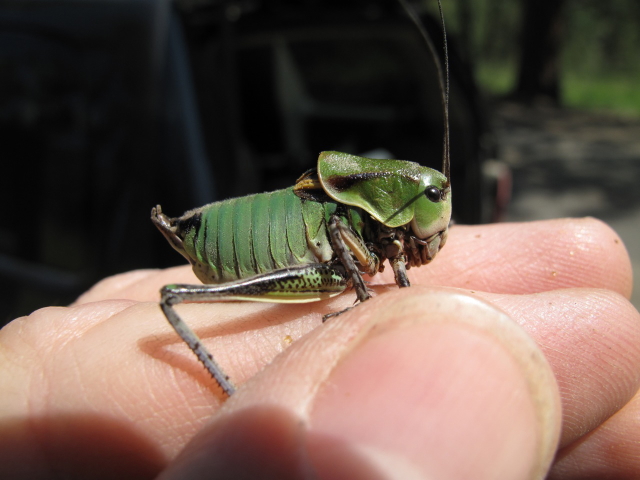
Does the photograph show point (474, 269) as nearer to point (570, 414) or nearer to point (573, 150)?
point (570, 414)

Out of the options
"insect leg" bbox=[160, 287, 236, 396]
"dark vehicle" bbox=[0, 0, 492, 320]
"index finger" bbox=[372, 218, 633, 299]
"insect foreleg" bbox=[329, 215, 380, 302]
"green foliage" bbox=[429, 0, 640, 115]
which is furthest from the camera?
"green foliage" bbox=[429, 0, 640, 115]

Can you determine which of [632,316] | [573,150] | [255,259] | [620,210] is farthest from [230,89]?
[573,150]

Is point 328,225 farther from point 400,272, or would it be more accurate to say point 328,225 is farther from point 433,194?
point 433,194

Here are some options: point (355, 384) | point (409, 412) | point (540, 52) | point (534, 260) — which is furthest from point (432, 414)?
point (540, 52)

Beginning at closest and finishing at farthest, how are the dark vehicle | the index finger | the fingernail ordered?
the fingernail
the index finger
the dark vehicle

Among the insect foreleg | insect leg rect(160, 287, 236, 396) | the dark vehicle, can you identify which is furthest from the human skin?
the dark vehicle

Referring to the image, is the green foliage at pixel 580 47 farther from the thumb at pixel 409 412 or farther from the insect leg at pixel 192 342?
the insect leg at pixel 192 342

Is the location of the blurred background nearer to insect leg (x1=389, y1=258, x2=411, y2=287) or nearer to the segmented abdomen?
the segmented abdomen

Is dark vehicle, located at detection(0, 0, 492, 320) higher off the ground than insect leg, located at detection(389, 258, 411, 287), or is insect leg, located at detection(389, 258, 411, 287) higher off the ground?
dark vehicle, located at detection(0, 0, 492, 320)
